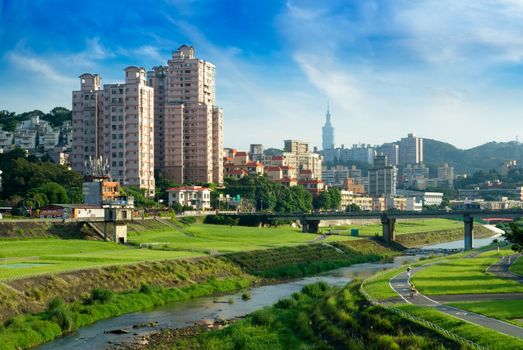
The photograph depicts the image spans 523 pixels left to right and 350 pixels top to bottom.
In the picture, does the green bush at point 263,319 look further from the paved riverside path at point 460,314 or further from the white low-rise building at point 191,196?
the white low-rise building at point 191,196

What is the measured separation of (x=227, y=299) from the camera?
2825 inches

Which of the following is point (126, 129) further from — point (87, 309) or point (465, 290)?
point (465, 290)

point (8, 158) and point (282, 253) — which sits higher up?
point (8, 158)

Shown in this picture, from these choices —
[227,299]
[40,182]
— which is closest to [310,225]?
[40,182]

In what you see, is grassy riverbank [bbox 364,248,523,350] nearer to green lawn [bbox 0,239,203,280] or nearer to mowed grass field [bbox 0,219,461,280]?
green lawn [bbox 0,239,203,280]

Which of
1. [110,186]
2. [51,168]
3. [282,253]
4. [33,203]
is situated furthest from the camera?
[51,168]

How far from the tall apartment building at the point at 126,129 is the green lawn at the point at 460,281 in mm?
107733

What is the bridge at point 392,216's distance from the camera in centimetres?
14625

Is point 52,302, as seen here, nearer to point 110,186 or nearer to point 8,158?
point 110,186

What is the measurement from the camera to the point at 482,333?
126 ft

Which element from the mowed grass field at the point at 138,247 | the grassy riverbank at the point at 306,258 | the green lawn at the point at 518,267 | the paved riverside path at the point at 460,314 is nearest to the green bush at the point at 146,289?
the mowed grass field at the point at 138,247

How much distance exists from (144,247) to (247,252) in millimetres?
13937

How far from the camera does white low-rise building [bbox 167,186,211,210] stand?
179 m

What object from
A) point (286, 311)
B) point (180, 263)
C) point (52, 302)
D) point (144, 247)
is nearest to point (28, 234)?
point (144, 247)
